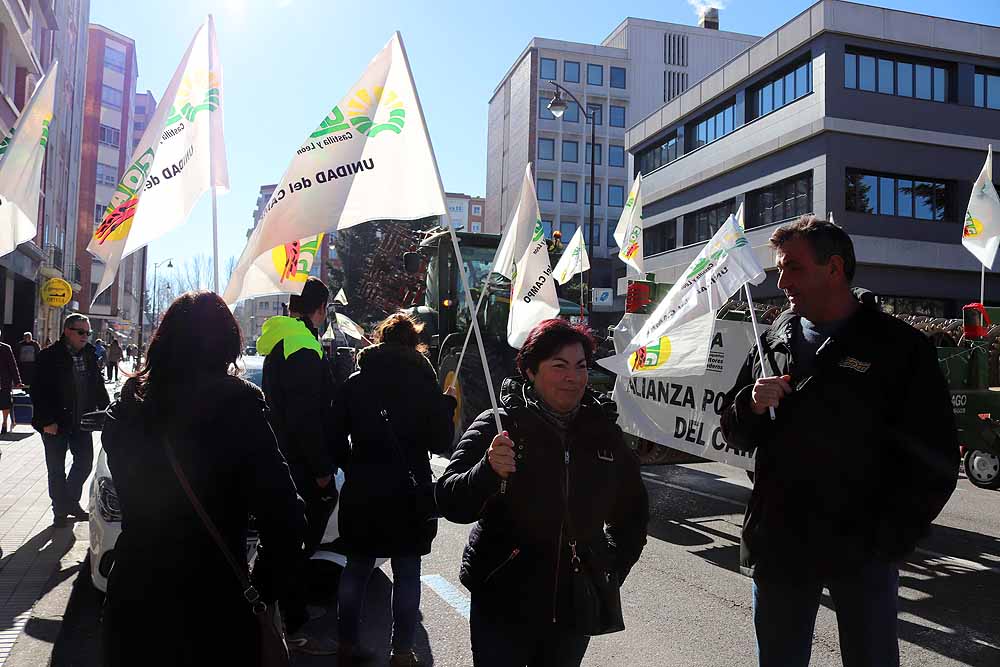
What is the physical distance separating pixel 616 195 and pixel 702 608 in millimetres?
56350

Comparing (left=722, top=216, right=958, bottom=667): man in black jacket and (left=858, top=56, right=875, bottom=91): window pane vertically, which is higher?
(left=858, top=56, right=875, bottom=91): window pane

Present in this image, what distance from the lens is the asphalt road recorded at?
416 centimetres

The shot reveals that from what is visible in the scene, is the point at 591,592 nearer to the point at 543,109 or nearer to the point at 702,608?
the point at 702,608

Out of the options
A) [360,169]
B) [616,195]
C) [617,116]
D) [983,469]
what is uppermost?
[617,116]

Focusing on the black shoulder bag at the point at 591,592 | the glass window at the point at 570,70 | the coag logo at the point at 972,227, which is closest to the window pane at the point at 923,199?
the coag logo at the point at 972,227

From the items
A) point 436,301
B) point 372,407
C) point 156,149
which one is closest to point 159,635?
point 372,407

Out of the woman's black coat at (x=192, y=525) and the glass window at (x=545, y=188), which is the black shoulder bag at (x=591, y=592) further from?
the glass window at (x=545, y=188)

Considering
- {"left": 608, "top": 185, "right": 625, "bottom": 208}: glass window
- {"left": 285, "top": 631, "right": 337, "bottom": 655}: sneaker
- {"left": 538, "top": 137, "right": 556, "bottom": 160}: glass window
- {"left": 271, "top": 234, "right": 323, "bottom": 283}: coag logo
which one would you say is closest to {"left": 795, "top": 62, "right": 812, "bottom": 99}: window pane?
{"left": 271, "top": 234, "right": 323, "bottom": 283}: coag logo

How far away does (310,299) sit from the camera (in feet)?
16.0

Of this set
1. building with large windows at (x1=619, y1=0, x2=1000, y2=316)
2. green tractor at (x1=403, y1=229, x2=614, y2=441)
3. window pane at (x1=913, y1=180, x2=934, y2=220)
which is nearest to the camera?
green tractor at (x1=403, y1=229, x2=614, y2=441)

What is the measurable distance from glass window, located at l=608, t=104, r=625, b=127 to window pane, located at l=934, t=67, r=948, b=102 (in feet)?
109

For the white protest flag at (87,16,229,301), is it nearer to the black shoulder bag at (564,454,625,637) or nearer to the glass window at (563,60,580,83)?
the black shoulder bag at (564,454,625,637)

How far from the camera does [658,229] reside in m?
36.9

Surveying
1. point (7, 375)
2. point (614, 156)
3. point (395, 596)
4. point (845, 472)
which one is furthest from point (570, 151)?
point (845, 472)
